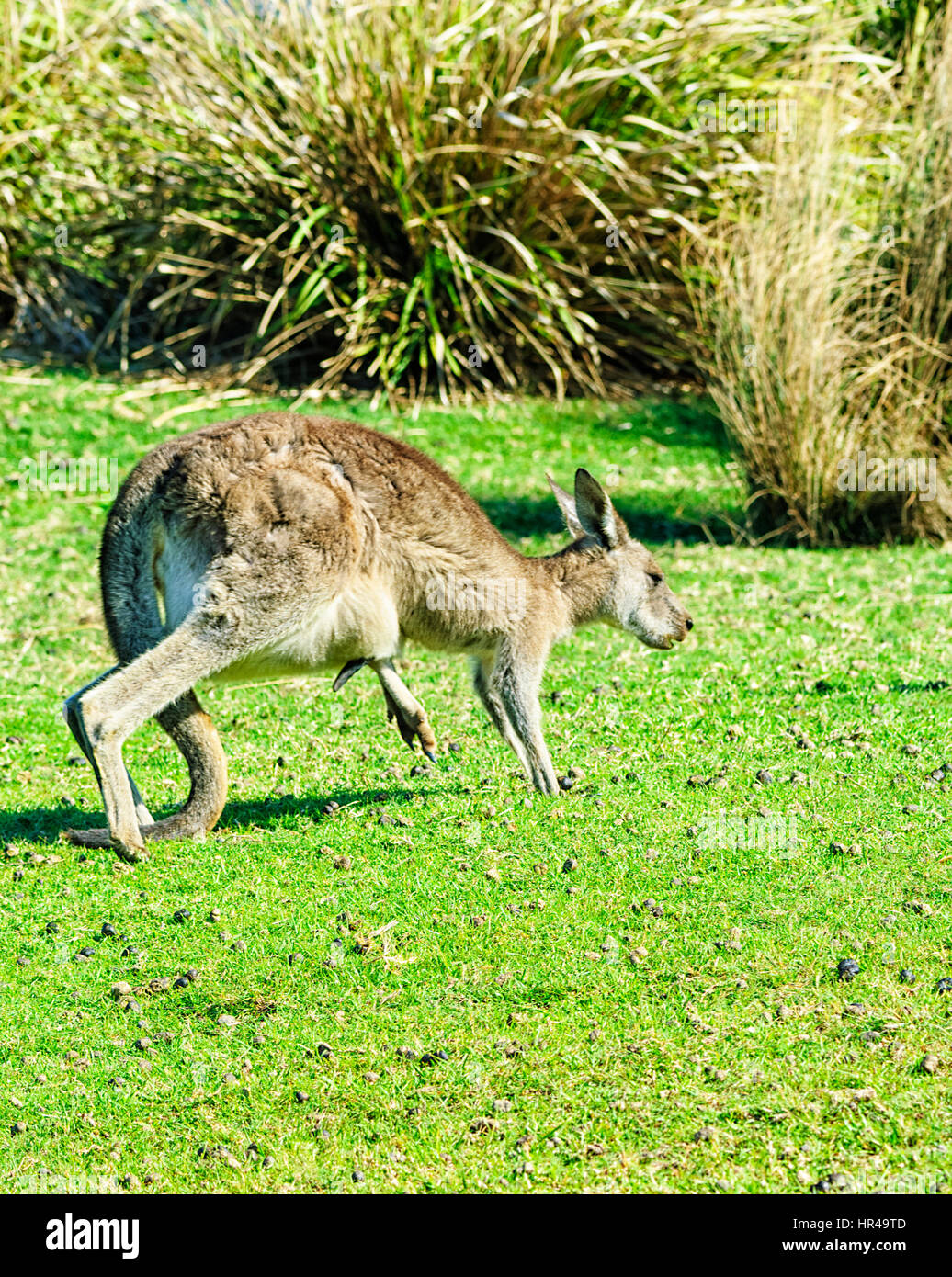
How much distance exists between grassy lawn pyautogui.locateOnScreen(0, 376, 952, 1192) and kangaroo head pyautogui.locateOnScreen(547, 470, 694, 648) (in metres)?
0.53

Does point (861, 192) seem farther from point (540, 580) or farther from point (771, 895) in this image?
point (771, 895)

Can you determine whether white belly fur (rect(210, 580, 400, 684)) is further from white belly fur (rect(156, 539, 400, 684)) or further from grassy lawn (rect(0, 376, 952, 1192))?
grassy lawn (rect(0, 376, 952, 1192))

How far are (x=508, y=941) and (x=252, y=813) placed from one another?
1741 mm

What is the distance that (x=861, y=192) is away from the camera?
38.5 feet

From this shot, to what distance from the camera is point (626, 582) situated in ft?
22.9

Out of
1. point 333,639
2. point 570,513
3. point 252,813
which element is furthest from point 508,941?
point 570,513

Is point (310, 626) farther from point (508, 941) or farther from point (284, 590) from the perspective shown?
point (508, 941)

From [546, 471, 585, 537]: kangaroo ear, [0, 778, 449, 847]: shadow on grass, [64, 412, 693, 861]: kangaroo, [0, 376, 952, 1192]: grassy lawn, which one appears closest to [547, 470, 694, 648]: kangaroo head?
[546, 471, 585, 537]: kangaroo ear

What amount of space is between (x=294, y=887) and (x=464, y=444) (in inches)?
315

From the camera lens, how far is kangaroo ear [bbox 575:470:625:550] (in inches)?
264

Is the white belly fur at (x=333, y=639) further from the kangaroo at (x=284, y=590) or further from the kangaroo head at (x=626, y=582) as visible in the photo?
the kangaroo head at (x=626, y=582)

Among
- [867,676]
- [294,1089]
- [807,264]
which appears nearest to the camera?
[294,1089]

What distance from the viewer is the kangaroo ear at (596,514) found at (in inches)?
264
